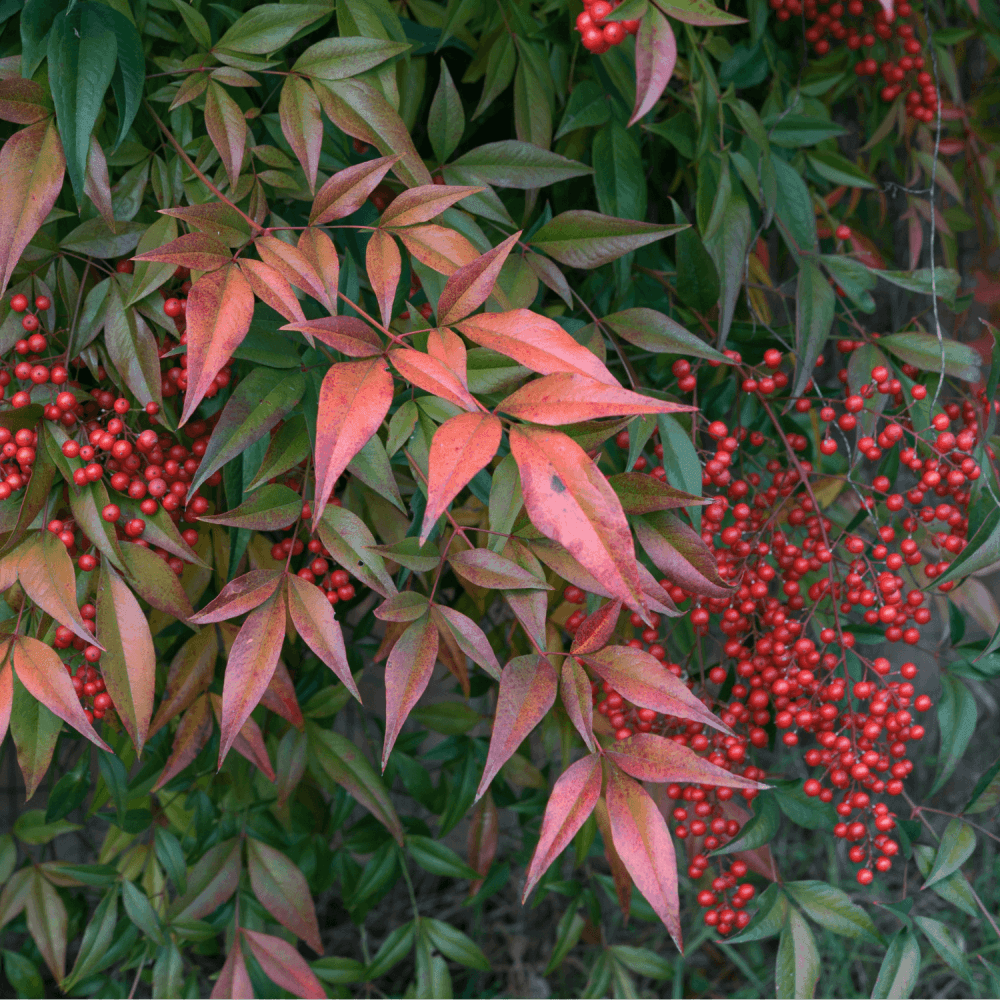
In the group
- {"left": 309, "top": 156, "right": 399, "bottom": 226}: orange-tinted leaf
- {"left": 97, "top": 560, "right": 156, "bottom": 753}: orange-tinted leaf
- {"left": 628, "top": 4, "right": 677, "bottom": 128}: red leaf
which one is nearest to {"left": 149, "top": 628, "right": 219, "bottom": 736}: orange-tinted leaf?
{"left": 97, "top": 560, "right": 156, "bottom": 753}: orange-tinted leaf

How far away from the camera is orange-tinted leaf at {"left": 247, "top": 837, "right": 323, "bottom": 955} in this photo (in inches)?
31.0

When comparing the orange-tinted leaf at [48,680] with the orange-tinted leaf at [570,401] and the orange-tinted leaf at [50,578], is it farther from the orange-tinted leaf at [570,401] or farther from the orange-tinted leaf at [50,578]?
the orange-tinted leaf at [570,401]

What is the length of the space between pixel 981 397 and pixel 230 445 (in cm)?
58

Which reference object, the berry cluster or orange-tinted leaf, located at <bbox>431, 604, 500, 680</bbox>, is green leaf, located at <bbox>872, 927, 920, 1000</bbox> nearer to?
orange-tinted leaf, located at <bbox>431, 604, 500, 680</bbox>

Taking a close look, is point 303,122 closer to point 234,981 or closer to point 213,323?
point 213,323

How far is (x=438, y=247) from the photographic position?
0.49 metres

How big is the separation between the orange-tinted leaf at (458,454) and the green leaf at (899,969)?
564 mm

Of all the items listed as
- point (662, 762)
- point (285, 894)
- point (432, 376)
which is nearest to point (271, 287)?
point (432, 376)

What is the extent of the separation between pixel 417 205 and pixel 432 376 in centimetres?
17

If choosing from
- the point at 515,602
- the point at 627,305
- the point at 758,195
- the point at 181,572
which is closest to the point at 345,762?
the point at 181,572

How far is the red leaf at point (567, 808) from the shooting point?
435 mm

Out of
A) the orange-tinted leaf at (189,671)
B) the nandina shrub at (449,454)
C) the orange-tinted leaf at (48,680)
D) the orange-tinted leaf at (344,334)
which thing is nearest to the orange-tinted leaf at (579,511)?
the nandina shrub at (449,454)

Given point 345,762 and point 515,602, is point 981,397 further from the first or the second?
point 345,762

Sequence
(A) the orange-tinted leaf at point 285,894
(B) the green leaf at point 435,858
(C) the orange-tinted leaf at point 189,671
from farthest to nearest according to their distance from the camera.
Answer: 1. (B) the green leaf at point 435,858
2. (A) the orange-tinted leaf at point 285,894
3. (C) the orange-tinted leaf at point 189,671
